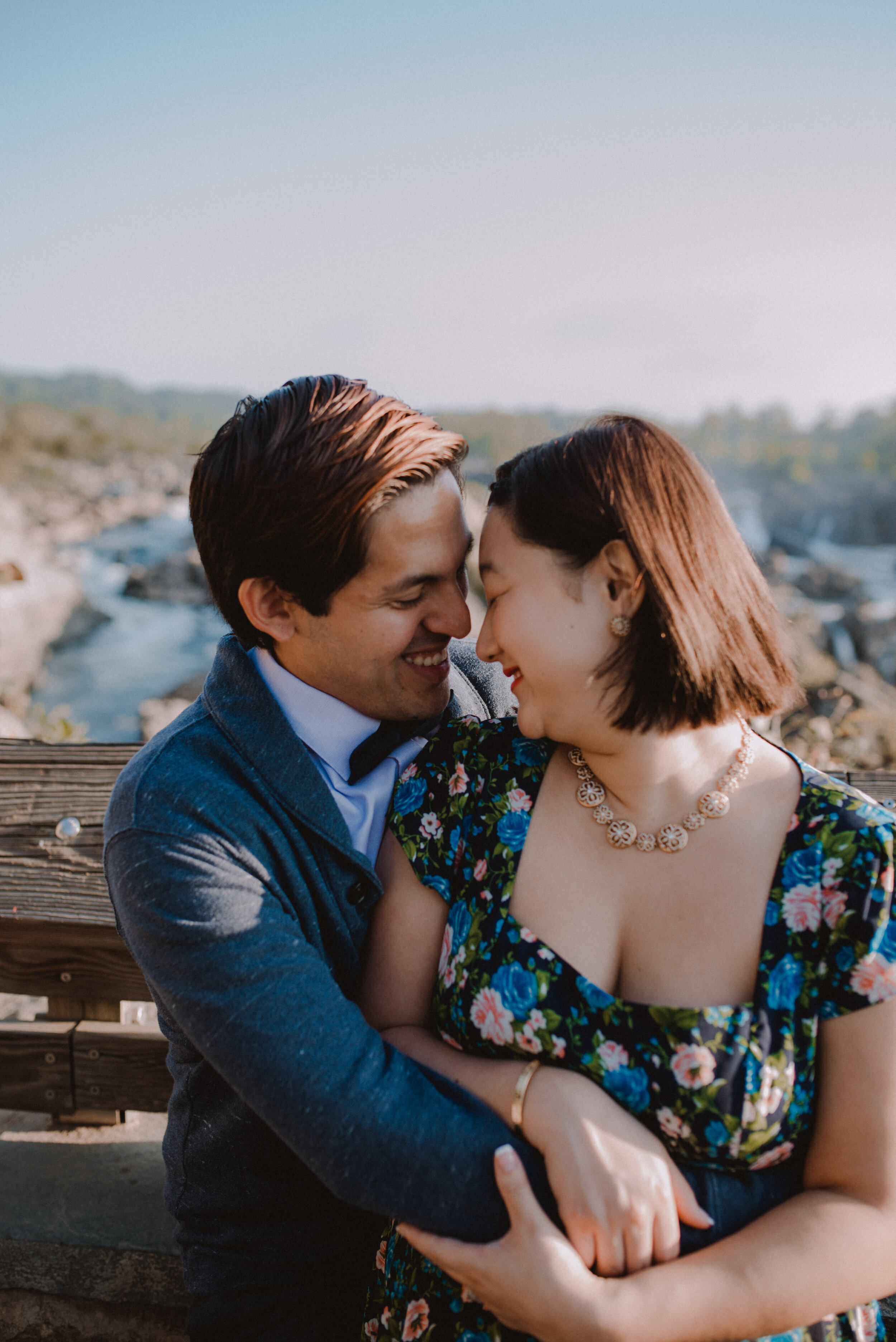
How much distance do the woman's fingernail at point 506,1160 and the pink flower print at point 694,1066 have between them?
0.25 meters

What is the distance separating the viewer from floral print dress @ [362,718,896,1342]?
1.23 meters

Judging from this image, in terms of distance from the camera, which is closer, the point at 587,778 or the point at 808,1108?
the point at 808,1108

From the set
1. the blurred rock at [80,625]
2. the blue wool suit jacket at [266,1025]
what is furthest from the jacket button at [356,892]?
the blurred rock at [80,625]

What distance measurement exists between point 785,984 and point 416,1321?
79 cm

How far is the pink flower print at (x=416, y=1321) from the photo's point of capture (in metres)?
1.36

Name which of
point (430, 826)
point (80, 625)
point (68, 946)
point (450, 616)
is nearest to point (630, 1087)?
point (430, 826)

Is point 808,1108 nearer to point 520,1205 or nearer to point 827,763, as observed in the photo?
point 520,1205

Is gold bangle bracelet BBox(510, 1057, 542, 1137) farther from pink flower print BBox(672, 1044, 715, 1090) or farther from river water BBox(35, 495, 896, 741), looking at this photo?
river water BBox(35, 495, 896, 741)

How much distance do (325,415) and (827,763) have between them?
92.2 inches

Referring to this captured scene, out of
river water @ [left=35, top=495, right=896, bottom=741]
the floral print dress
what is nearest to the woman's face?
the floral print dress

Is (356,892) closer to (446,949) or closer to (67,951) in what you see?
(446,949)

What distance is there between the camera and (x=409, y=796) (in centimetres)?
156

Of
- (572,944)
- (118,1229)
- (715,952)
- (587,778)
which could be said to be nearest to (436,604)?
(587,778)

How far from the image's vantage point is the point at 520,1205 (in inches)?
47.3
